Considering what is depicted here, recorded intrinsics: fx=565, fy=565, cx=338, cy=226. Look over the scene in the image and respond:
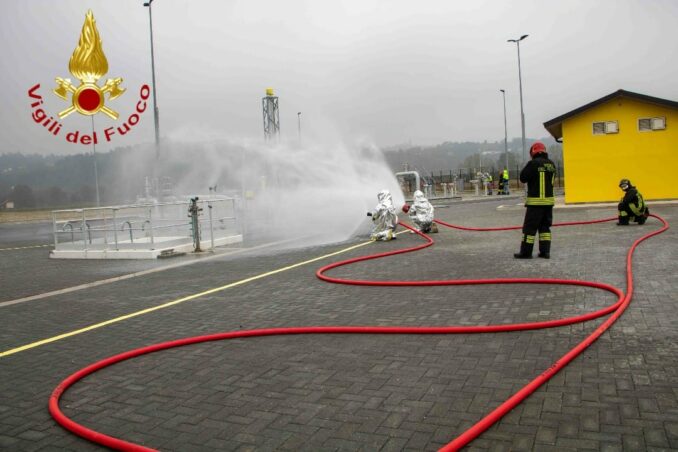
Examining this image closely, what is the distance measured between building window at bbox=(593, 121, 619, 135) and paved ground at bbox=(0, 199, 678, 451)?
16667mm

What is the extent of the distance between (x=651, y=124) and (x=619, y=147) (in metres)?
1.46

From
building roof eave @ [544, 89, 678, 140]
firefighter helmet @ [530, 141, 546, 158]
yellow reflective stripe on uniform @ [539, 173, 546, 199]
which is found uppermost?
building roof eave @ [544, 89, 678, 140]

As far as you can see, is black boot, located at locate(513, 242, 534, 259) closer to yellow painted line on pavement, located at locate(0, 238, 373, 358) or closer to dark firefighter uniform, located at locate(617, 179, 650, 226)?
yellow painted line on pavement, located at locate(0, 238, 373, 358)

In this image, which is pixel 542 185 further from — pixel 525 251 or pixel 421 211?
pixel 421 211

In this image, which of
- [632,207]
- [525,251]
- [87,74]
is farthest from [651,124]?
[87,74]

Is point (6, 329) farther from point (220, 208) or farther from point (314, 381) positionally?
point (220, 208)

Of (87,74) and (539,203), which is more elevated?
(87,74)

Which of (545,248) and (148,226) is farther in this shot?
(148,226)

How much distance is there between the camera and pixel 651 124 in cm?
2294

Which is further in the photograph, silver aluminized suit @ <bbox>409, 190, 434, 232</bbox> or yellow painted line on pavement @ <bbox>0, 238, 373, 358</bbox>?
silver aluminized suit @ <bbox>409, 190, 434, 232</bbox>

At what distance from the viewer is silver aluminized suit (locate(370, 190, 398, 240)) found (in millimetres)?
14016

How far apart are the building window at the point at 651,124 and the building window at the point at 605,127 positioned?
2.91 feet

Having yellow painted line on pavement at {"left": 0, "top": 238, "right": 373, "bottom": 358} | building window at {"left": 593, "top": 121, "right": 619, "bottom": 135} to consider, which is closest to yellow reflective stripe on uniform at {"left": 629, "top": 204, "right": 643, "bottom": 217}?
yellow painted line on pavement at {"left": 0, "top": 238, "right": 373, "bottom": 358}

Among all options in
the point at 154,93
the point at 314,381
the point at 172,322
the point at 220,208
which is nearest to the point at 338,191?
the point at 220,208
